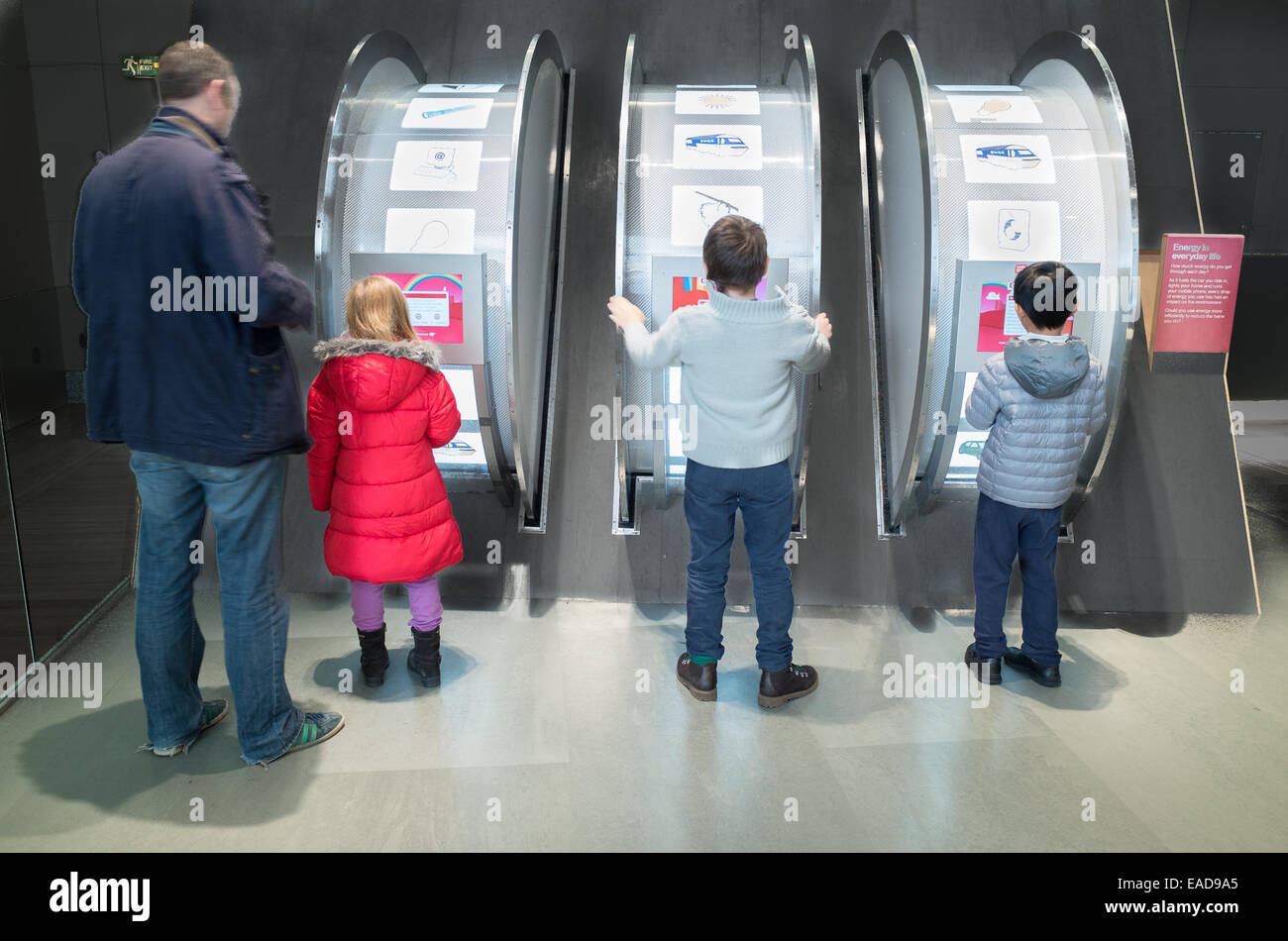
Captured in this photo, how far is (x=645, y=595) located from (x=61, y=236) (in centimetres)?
→ 297

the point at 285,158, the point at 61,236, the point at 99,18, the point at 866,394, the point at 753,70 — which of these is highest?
the point at 99,18

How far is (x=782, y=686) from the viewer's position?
3.92 meters

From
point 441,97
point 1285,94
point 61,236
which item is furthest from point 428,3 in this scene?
point 1285,94

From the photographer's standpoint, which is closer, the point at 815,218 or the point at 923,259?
the point at 815,218

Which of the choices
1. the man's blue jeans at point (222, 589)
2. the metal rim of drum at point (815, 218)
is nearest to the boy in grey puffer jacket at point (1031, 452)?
the metal rim of drum at point (815, 218)

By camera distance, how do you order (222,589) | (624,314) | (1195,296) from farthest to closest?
(1195,296)
(624,314)
(222,589)

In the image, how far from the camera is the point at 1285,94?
6.29 meters

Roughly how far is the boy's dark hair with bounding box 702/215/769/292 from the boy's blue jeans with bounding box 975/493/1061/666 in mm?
1380

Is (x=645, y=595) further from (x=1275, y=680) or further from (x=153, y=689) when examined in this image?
(x=1275, y=680)

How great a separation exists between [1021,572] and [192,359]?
10.2ft

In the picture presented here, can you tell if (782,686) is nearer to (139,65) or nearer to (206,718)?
(206,718)

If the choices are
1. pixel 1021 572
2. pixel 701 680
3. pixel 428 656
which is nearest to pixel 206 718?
pixel 428 656

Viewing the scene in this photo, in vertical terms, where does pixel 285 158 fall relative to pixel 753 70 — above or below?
below

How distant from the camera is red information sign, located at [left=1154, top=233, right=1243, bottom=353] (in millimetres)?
4918
